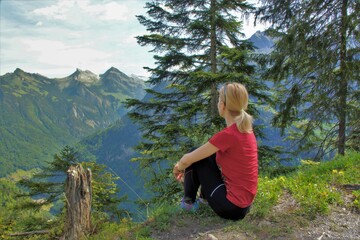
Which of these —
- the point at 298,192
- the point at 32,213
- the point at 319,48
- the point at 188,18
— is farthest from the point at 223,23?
the point at 32,213

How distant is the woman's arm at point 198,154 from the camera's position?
407cm

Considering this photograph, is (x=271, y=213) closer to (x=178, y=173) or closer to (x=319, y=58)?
(x=178, y=173)

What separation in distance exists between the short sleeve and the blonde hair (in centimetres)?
19

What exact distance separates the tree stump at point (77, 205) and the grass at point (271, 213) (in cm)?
40

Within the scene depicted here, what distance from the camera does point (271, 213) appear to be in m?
4.86

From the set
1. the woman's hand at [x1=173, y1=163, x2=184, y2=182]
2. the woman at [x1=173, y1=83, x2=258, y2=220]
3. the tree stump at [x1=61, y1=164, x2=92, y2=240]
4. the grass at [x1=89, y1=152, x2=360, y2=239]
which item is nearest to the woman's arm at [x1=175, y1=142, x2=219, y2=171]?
the woman at [x1=173, y1=83, x2=258, y2=220]

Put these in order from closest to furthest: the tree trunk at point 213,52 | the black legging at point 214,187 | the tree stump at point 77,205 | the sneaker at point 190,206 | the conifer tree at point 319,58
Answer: the black legging at point 214,187
the sneaker at point 190,206
the tree stump at point 77,205
the conifer tree at point 319,58
the tree trunk at point 213,52

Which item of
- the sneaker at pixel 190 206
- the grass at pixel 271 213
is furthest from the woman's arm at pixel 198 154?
the grass at pixel 271 213

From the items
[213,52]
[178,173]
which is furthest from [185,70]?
[178,173]

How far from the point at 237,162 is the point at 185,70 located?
11466 mm

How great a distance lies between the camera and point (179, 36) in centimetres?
1519

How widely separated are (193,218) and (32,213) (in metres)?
11.8

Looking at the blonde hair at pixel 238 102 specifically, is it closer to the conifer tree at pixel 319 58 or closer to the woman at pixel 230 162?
the woman at pixel 230 162

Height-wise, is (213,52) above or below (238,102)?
above
